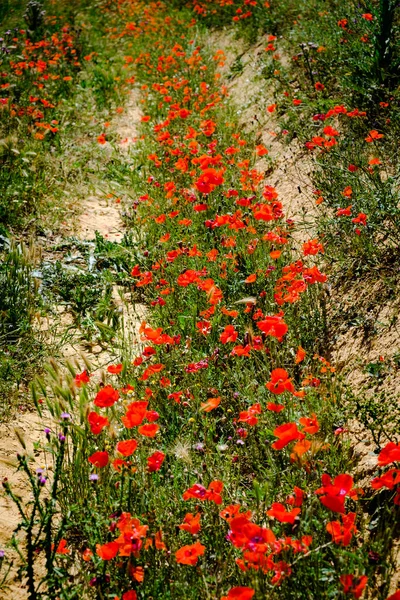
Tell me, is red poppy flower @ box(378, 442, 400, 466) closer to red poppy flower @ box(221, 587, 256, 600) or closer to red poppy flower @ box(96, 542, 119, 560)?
red poppy flower @ box(221, 587, 256, 600)

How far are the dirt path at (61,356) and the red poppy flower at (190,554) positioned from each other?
0.74m

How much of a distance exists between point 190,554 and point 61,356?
1972 millimetres

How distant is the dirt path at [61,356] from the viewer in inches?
89.0

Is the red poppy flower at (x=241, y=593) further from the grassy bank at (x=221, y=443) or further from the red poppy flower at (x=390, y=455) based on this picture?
the red poppy flower at (x=390, y=455)

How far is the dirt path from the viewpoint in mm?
2262

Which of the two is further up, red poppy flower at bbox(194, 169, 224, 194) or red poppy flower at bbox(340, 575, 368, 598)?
red poppy flower at bbox(194, 169, 224, 194)

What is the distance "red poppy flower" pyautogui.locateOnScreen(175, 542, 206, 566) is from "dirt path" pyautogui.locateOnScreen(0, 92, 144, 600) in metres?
0.74

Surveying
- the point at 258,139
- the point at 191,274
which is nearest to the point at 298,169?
the point at 258,139

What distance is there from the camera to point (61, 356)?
3422mm

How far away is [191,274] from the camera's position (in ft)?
10.4

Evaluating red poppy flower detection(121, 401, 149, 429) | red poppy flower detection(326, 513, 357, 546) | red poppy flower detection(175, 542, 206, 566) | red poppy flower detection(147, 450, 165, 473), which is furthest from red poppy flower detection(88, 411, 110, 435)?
red poppy flower detection(326, 513, 357, 546)

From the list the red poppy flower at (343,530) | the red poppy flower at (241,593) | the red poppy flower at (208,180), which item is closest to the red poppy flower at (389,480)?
the red poppy flower at (343,530)

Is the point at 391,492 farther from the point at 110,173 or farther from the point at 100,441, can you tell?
the point at 110,173

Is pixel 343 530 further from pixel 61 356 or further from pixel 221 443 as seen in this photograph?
pixel 61 356
